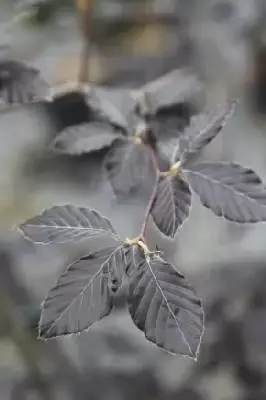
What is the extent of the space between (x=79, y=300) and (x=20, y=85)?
0.85 feet

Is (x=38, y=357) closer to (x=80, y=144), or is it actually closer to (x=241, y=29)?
(x=80, y=144)

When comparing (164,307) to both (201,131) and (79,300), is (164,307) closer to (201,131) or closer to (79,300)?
(79,300)

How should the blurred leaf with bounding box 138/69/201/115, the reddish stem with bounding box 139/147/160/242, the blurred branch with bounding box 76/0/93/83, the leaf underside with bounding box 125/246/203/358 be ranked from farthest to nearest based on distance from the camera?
the blurred branch with bounding box 76/0/93/83, the blurred leaf with bounding box 138/69/201/115, the reddish stem with bounding box 139/147/160/242, the leaf underside with bounding box 125/246/203/358

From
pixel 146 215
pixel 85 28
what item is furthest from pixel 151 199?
pixel 85 28

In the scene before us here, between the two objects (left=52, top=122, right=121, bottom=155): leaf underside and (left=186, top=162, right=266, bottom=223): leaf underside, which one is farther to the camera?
(left=52, top=122, right=121, bottom=155): leaf underside

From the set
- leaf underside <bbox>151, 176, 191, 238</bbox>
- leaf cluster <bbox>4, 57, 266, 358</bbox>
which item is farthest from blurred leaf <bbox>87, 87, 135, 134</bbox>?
leaf underside <bbox>151, 176, 191, 238</bbox>

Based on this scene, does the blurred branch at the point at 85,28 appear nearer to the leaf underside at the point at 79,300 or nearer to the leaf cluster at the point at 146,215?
the leaf cluster at the point at 146,215

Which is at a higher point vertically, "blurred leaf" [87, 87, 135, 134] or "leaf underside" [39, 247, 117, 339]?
"blurred leaf" [87, 87, 135, 134]

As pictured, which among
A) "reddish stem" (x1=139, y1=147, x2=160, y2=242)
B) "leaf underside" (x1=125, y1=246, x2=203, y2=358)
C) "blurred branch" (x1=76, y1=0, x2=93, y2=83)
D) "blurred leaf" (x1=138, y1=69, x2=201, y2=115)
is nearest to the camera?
"leaf underside" (x1=125, y1=246, x2=203, y2=358)

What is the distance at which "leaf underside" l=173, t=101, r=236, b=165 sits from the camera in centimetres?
60

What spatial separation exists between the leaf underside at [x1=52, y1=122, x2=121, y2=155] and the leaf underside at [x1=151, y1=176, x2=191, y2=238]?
0.10 m

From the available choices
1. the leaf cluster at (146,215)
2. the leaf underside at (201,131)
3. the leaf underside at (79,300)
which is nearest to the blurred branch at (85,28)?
the leaf cluster at (146,215)

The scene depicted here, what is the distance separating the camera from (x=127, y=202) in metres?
0.71

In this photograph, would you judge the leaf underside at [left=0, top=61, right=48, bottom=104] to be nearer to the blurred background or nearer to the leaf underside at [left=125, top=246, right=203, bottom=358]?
the blurred background
